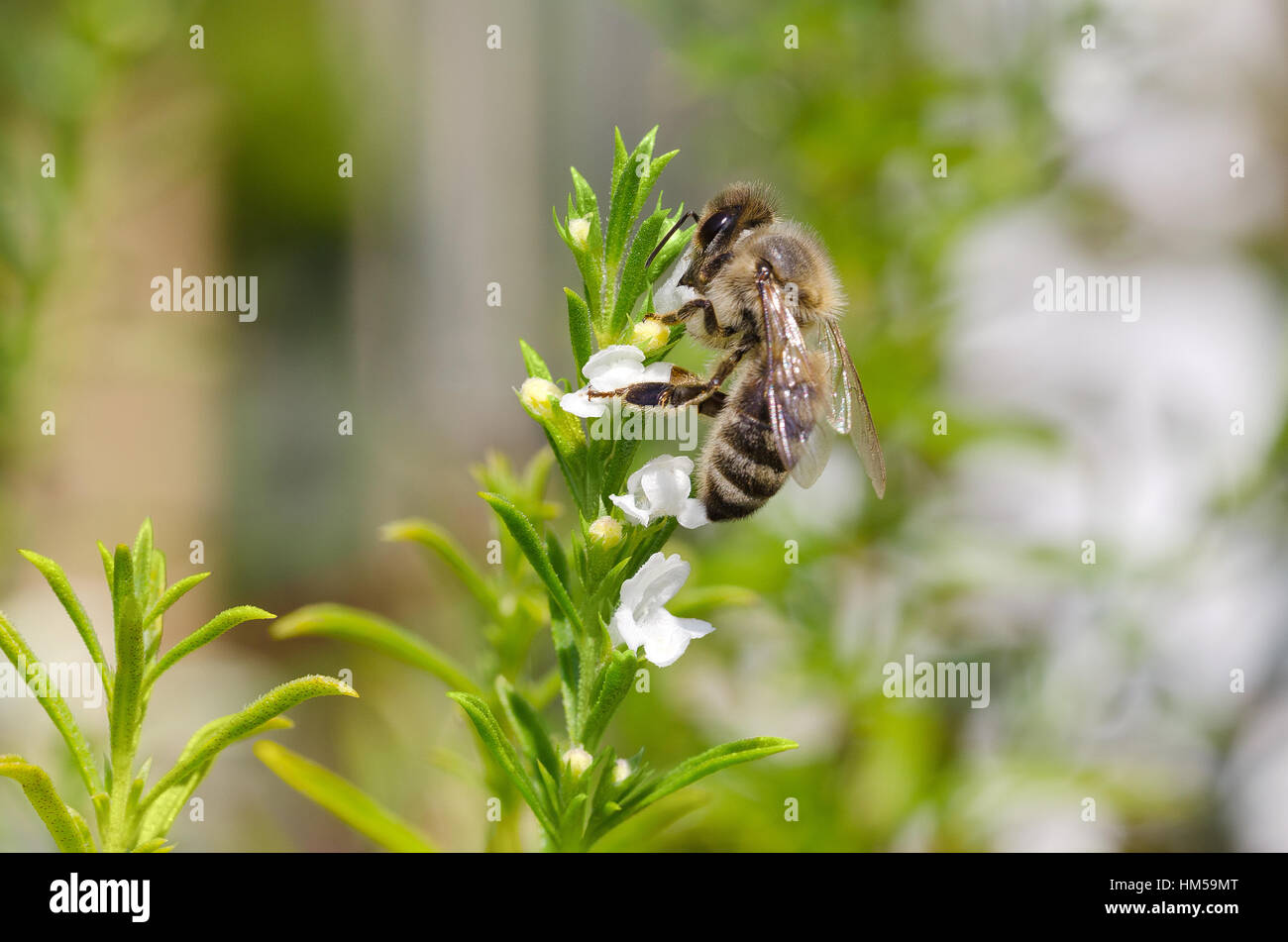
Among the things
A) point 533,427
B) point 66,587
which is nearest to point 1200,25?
point 533,427

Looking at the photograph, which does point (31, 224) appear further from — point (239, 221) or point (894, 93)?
point (239, 221)

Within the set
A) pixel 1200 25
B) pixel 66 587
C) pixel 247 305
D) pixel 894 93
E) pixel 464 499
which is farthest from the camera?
pixel 247 305

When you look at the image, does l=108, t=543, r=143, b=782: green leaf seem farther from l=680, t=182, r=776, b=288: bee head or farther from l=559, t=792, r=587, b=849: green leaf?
l=680, t=182, r=776, b=288: bee head
